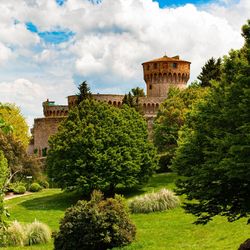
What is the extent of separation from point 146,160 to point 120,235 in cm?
1794

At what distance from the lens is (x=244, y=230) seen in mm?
19422

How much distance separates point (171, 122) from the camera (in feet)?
141

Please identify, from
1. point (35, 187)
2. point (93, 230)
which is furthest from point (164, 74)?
point (93, 230)

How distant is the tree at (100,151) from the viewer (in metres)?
34.5

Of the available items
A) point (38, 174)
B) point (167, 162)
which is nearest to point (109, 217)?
point (167, 162)

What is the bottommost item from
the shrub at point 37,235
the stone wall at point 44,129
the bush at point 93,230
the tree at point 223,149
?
the shrub at point 37,235

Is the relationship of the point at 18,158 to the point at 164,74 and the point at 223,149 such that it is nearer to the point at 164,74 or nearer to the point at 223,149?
the point at 164,74

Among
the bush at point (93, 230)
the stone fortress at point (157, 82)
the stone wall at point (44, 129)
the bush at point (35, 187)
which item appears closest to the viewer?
the bush at point (93, 230)

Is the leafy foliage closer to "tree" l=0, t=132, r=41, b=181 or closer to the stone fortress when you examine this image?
"tree" l=0, t=132, r=41, b=181

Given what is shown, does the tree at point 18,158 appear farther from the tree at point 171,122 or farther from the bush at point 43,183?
the tree at point 171,122

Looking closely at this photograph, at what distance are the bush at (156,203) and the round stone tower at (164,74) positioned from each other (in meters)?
52.3

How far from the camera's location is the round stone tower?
3177 inches

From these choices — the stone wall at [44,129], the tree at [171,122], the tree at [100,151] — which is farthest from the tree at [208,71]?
the stone wall at [44,129]

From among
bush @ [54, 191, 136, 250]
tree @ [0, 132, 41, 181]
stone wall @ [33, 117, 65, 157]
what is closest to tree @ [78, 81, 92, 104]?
tree @ [0, 132, 41, 181]
